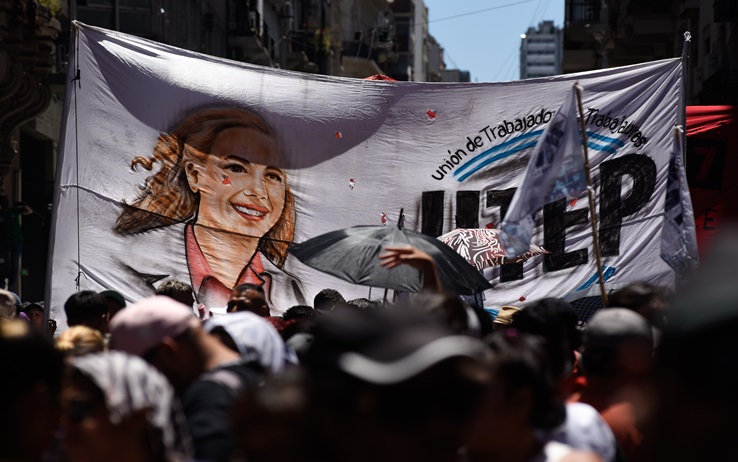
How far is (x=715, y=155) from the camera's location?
10.1 m

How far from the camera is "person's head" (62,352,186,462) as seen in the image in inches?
111

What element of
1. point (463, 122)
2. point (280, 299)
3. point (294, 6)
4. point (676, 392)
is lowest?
point (280, 299)

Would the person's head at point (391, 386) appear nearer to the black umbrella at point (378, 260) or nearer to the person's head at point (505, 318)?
the person's head at point (505, 318)

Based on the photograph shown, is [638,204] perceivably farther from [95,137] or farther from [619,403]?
[619,403]

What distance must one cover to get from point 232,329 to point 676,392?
233 cm

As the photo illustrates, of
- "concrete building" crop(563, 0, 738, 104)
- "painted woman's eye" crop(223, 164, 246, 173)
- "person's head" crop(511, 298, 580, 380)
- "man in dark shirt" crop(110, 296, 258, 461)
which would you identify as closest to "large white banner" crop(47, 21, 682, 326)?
"painted woman's eye" crop(223, 164, 246, 173)

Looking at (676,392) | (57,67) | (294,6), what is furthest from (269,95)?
(294,6)

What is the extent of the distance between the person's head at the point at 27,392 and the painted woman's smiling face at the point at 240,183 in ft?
21.4

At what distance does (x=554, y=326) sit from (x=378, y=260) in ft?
9.61

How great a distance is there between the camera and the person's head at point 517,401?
128 inches

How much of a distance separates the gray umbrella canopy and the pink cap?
385cm

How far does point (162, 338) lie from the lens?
3570 mm

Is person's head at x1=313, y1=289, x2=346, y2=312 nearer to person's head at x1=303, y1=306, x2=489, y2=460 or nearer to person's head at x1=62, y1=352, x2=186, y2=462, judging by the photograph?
person's head at x1=62, y1=352, x2=186, y2=462

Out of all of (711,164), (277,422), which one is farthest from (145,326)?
(711,164)
